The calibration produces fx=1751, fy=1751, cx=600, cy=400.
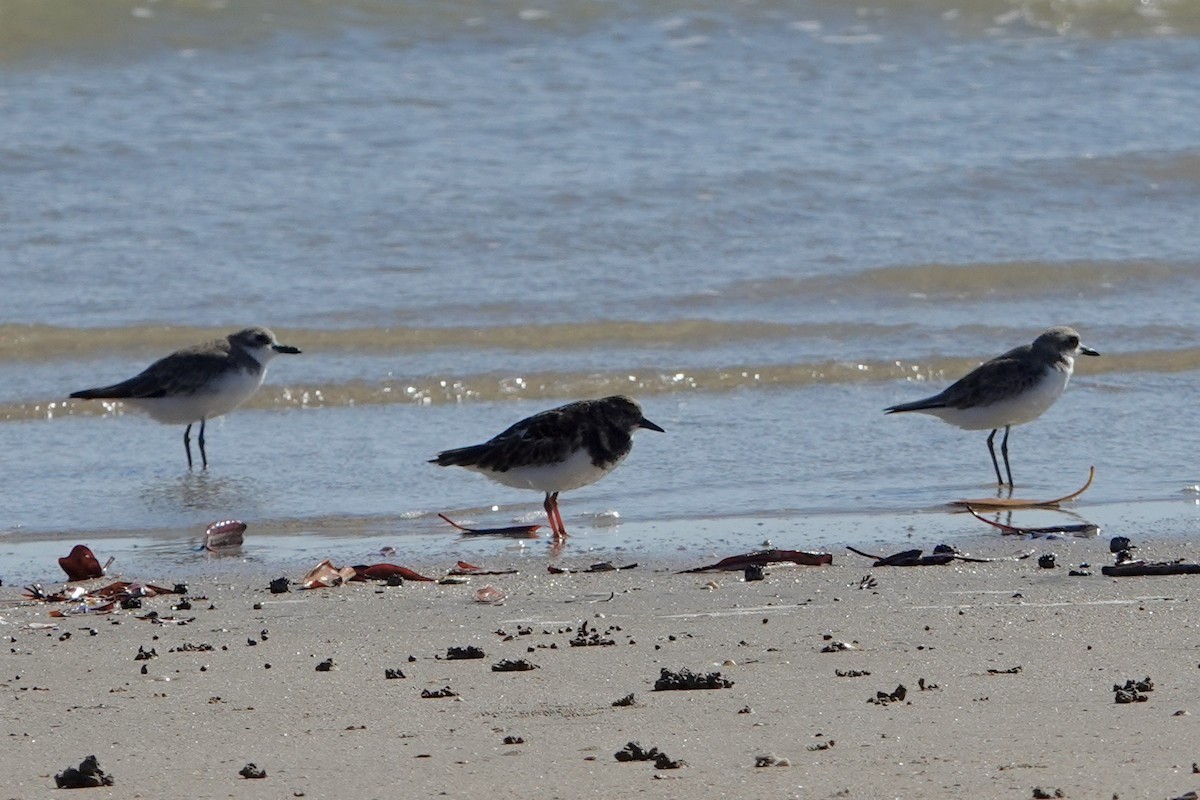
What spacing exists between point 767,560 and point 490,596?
90cm

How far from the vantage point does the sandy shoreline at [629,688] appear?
3525mm

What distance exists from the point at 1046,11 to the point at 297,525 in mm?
12146

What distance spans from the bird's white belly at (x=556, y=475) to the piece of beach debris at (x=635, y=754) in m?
2.82

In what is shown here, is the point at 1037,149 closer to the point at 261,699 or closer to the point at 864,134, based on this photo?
the point at 864,134

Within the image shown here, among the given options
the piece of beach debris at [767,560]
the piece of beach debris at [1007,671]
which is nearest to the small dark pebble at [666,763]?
the piece of beach debris at [1007,671]

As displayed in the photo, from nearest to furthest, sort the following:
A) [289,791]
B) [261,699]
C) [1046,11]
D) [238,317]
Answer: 1. [289,791]
2. [261,699]
3. [238,317]
4. [1046,11]

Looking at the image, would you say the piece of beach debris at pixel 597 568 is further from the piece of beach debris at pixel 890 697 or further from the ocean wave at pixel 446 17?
the ocean wave at pixel 446 17

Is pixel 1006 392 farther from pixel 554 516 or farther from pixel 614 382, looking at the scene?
pixel 614 382

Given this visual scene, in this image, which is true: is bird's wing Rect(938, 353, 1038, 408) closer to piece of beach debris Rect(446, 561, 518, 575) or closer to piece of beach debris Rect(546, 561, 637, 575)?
piece of beach debris Rect(546, 561, 637, 575)

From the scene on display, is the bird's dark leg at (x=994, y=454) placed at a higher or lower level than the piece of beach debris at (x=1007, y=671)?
higher

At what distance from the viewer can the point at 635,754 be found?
361cm

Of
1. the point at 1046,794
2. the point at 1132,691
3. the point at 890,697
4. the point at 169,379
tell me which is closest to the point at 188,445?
the point at 169,379

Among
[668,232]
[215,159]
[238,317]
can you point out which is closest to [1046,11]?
[668,232]

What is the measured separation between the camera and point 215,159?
41.7 ft
